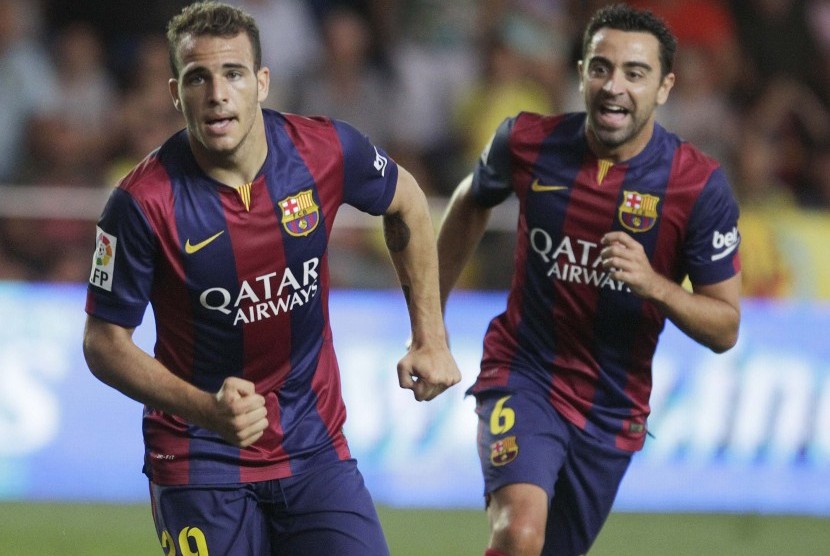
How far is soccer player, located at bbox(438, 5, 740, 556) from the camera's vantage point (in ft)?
17.3

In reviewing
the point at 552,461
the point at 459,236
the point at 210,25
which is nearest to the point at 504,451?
the point at 552,461

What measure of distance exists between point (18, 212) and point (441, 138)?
9.78 ft

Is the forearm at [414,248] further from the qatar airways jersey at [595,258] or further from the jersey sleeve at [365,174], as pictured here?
the qatar airways jersey at [595,258]

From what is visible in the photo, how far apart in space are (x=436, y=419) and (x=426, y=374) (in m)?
3.92

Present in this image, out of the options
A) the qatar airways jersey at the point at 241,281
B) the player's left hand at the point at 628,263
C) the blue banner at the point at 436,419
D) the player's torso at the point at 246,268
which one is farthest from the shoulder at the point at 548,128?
the blue banner at the point at 436,419

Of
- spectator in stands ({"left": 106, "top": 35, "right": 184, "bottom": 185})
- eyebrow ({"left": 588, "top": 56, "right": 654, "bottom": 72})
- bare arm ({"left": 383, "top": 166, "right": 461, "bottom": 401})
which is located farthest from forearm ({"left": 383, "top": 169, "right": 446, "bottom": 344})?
spectator in stands ({"left": 106, "top": 35, "right": 184, "bottom": 185})

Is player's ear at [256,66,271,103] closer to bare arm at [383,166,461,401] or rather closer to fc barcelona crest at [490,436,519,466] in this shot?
bare arm at [383,166,461,401]

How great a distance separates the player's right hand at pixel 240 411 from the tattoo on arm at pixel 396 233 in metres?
1.10

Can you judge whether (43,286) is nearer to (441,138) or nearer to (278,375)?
(441,138)

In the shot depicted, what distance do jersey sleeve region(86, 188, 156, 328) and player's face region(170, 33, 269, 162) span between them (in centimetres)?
31

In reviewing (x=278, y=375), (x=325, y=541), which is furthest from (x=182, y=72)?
(x=325, y=541)

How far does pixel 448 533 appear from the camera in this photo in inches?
306

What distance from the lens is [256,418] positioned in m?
3.99

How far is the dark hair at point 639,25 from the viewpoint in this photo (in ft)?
17.5
